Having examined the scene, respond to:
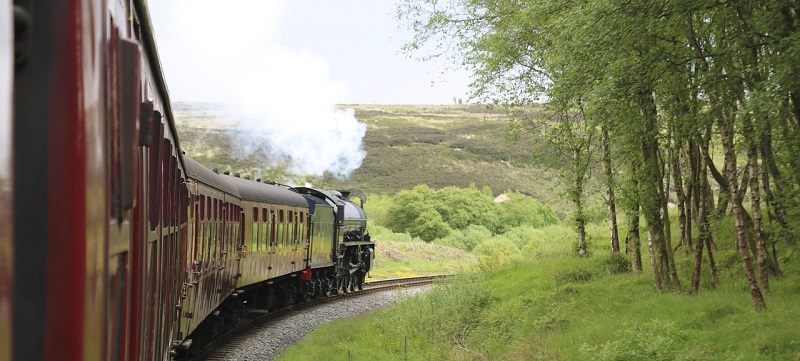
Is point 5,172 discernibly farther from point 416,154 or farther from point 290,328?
point 416,154

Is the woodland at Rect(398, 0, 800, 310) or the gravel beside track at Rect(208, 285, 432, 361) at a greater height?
the woodland at Rect(398, 0, 800, 310)

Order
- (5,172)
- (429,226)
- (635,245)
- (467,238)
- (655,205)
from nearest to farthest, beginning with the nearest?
(5,172), (655,205), (635,245), (467,238), (429,226)

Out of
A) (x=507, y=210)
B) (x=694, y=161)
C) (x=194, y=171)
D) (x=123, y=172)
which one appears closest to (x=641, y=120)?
(x=694, y=161)

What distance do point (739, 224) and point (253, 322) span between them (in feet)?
37.1

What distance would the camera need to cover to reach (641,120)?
42.7 ft

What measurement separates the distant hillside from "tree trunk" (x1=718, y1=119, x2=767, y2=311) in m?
75.4

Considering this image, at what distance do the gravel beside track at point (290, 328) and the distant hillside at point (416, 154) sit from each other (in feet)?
212

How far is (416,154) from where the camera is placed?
12331 cm

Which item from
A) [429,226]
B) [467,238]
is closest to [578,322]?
[467,238]

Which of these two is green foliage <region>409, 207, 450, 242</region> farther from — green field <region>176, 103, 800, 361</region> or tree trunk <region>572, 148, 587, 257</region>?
tree trunk <region>572, 148, 587, 257</region>

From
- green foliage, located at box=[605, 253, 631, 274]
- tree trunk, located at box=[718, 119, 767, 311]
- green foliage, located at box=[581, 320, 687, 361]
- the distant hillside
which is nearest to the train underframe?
green foliage, located at box=[581, 320, 687, 361]

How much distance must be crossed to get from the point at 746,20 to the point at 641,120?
2.34 meters

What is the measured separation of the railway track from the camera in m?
14.6

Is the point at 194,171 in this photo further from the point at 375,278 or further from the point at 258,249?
the point at 375,278
